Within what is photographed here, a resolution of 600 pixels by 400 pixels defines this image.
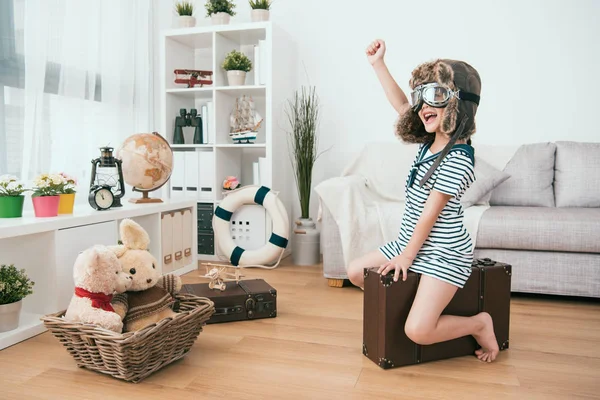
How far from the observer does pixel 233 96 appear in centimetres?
346

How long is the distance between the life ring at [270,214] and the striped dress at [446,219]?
4.56 ft

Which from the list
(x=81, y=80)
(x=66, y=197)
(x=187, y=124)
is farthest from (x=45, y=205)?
(x=187, y=124)

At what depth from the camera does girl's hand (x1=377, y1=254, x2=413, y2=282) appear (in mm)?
1543

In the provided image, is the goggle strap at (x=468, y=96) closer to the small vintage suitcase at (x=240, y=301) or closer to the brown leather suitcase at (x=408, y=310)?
the brown leather suitcase at (x=408, y=310)

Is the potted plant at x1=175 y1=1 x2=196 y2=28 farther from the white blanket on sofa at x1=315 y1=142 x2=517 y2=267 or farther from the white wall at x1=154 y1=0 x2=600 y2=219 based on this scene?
the white blanket on sofa at x1=315 y1=142 x2=517 y2=267

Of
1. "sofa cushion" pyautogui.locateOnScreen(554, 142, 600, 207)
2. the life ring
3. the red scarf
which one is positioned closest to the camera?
the red scarf

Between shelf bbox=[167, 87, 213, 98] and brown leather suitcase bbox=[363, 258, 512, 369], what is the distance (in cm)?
207

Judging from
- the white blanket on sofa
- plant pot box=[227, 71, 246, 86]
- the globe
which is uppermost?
plant pot box=[227, 71, 246, 86]

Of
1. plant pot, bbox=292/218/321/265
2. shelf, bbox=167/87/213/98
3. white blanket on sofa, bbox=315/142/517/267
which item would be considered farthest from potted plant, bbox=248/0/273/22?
plant pot, bbox=292/218/321/265

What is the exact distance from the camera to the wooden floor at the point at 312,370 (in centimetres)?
141

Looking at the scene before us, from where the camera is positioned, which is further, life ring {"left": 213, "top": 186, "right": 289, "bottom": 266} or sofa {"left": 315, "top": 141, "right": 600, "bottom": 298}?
life ring {"left": 213, "top": 186, "right": 289, "bottom": 266}

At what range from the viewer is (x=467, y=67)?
61.7 inches

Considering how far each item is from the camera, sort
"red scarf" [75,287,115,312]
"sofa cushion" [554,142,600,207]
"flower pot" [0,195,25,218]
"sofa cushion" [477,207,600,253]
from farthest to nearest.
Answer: "sofa cushion" [554,142,600,207] → "sofa cushion" [477,207,600,253] → "flower pot" [0,195,25,218] → "red scarf" [75,287,115,312]

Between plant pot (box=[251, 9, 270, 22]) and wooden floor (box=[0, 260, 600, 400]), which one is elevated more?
plant pot (box=[251, 9, 270, 22])
